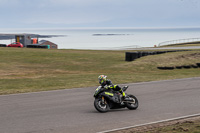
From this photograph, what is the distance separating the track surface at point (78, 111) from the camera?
9445 millimetres

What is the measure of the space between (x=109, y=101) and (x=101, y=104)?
Answer: 37 cm

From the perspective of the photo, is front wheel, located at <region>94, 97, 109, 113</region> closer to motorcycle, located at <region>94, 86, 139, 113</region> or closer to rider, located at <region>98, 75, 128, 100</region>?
motorcycle, located at <region>94, 86, 139, 113</region>

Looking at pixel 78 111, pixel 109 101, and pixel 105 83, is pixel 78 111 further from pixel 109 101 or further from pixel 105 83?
pixel 105 83

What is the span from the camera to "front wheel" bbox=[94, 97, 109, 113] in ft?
36.9

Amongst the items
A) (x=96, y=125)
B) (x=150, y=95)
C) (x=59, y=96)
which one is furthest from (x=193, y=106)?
(x=59, y=96)

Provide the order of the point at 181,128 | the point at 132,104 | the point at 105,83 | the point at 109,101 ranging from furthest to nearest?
the point at 132,104, the point at 109,101, the point at 105,83, the point at 181,128

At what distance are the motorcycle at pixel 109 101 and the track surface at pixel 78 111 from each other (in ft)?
0.72

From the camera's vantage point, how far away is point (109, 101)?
11.6 m

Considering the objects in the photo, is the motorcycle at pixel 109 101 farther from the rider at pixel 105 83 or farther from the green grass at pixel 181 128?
the green grass at pixel 181 128

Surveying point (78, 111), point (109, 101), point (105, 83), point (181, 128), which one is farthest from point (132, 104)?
point (181, 128)

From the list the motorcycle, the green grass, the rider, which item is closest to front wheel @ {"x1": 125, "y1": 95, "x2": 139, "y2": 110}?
the motorcycle

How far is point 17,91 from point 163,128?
1021 centimetres

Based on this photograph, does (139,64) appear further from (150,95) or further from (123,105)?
(123,105)

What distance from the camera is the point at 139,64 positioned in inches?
1342
